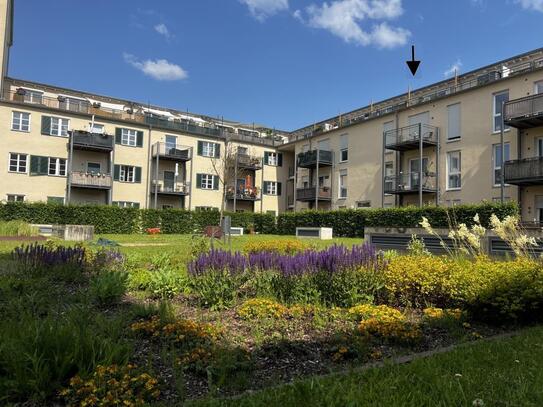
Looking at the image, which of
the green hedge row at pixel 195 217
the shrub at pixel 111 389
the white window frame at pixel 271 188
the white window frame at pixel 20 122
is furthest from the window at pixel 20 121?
the shrub at pixel 111 389

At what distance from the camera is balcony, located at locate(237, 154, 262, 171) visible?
4541 centimetres

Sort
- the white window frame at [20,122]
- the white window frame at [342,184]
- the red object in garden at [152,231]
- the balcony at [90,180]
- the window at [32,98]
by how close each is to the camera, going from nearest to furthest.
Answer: the red object in garden at [152,231]
the white window frame at [20,122]
the balcony at [90,180]
the window at [32,98]
the white window frame at [342,184]

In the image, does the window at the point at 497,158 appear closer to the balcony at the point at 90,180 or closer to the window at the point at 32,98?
the balcony at the point at 90,180

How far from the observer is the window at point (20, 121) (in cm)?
3488

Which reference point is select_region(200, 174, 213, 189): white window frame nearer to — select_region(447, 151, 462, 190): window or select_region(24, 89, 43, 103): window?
select_region(24, 89, 43, 103): window

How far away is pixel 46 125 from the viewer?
118 feet

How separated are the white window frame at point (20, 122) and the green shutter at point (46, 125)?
976mm

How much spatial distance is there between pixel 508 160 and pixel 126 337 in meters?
26.3

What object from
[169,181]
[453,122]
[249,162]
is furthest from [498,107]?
[169,181]

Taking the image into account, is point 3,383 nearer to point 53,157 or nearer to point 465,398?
point 465,398

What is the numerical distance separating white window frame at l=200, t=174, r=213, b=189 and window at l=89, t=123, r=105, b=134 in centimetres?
1014

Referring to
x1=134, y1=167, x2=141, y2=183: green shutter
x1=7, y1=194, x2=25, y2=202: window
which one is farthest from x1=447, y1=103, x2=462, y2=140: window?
x1=7, y1=194, x2=25, y2=202: window

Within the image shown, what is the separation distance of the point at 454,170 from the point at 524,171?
6.60 metres

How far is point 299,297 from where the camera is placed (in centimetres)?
590
